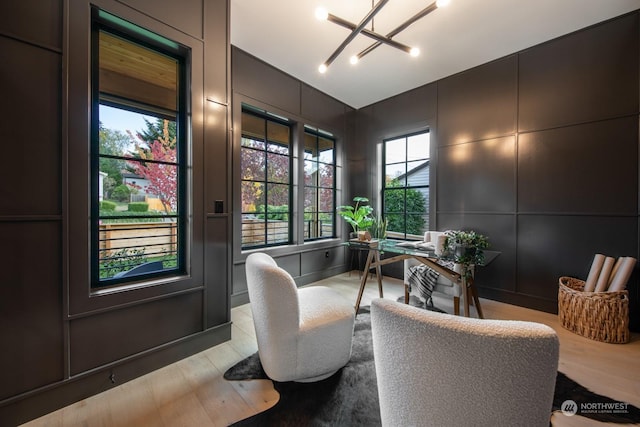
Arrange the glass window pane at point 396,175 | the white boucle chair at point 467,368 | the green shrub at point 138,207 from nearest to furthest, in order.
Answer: the white boucle chair at point 467,368
the green shrub at point 138,207
the glass window pane at point 396,175

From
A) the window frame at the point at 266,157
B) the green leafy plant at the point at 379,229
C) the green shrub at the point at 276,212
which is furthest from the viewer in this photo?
the green leafy plant at the point at 379,229

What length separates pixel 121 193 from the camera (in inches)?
74.6

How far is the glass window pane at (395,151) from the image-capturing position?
171 inches

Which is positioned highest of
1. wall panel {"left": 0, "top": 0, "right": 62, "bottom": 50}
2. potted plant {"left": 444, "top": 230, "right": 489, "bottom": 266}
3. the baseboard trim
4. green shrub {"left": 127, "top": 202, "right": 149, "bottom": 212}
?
wall panel {"left": 0, "top": 0, "right": 62, "bottom": 50}

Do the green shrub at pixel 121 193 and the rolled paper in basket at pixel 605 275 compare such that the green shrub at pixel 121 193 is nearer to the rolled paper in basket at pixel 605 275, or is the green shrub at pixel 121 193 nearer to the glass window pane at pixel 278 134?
the glass window pane at pixel 278 134

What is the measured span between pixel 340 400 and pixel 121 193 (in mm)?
2155

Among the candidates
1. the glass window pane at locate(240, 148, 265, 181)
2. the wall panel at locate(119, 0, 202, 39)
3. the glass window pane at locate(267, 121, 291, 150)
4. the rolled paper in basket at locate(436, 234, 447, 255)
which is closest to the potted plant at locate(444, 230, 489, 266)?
the rolled paper in basket at locate(436, 234, 447, 255)

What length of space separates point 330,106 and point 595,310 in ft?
13.8

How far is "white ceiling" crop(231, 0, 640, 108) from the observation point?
238cm

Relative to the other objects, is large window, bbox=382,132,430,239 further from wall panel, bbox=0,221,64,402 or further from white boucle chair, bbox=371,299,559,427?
wall panel, bbox=0,221,64,402

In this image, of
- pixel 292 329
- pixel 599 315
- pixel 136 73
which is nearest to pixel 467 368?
pixel 292 329

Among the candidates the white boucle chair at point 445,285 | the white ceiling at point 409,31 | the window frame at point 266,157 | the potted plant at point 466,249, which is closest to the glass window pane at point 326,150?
the window frame at point 266,157

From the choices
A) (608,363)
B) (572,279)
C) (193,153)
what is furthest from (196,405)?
(572,279)

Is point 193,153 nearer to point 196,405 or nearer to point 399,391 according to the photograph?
point 196,405
